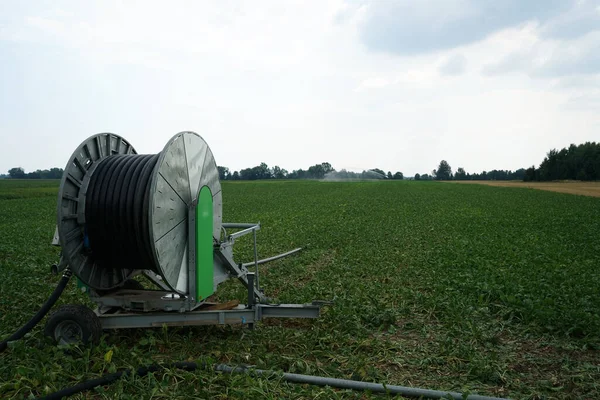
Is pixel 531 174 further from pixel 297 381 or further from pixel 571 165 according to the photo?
pixel 297 381

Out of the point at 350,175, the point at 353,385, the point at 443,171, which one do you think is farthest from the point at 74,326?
the point at 443,171

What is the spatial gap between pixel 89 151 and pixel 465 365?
5.21m

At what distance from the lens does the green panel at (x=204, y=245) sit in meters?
5.66

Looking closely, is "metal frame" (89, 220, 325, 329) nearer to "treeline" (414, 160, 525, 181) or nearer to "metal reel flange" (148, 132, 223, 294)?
"metal reel flange" (148, 132, 223, 294)

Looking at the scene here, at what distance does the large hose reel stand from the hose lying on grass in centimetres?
101

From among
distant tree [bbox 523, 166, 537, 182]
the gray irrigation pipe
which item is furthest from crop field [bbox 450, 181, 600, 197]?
the gray irrigation pipe

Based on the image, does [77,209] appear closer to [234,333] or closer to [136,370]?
[136,370]

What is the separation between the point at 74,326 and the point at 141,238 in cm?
129

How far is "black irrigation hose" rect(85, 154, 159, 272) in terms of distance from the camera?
542cm

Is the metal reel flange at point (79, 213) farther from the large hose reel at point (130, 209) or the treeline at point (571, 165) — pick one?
the treeline at point (571, 165)

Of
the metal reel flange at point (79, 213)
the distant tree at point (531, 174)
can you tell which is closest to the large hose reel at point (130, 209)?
the metal reel flange at point (79, 213)

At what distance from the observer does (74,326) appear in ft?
18.0

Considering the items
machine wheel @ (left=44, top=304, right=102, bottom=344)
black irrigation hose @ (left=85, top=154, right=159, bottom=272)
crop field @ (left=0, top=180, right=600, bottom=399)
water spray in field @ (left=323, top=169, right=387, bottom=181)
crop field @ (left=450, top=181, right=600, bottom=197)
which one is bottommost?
crop field @ (left=0, top=180, right=600, bottom=399)

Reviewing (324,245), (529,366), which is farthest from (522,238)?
(529,366)
